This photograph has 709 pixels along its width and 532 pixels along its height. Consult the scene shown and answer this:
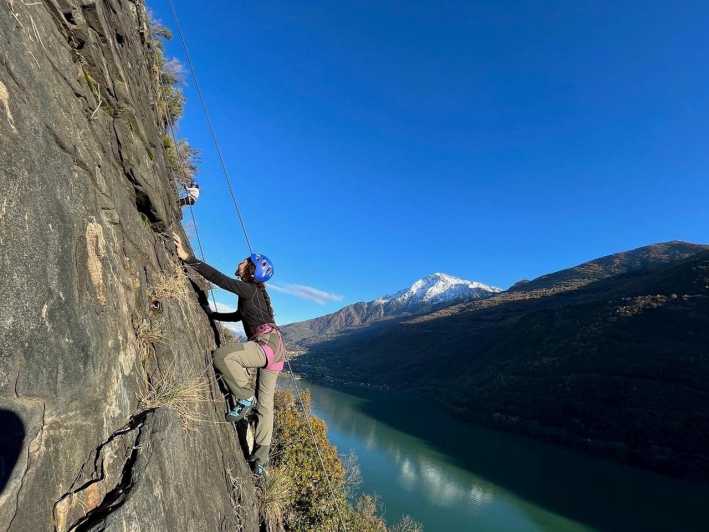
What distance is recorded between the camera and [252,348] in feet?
17.5

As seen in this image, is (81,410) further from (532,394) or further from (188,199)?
(532,394)

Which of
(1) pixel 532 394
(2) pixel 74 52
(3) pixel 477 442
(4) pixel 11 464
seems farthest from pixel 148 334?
(1) pixel 532 394

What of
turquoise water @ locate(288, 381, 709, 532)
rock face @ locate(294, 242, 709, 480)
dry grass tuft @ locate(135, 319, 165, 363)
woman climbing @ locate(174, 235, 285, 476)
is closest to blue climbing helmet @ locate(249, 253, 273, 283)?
woman climbing @ locate(174, 235, 285, 476)

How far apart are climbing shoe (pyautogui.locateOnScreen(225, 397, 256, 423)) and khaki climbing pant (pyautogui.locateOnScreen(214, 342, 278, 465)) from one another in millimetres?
69

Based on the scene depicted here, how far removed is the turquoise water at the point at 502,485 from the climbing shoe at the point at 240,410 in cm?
3951

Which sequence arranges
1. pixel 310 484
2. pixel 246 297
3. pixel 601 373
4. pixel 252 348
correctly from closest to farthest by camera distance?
1. pixel 252 348
2. pixel 246 297
3. pixel 310 484
4. pixel 601 373

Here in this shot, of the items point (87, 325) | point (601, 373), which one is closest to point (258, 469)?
point (87, 325)

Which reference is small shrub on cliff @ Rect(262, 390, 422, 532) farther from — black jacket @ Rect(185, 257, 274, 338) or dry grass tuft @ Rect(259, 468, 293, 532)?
black jacket @ Rect(185, 257, 274, 338)

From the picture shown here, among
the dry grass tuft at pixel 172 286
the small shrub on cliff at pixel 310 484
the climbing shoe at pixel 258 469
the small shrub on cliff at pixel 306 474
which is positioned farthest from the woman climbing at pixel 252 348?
the small shrub on cliff at pixel 306 474

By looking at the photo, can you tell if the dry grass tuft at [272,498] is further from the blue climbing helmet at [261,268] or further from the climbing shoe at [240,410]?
the blue climbing helmet at [261,268]

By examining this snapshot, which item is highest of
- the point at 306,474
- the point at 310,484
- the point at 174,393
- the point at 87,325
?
the point at 87,325

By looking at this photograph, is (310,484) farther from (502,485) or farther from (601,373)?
(601,373)

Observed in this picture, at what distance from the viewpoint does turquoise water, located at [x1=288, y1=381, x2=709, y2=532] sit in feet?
137

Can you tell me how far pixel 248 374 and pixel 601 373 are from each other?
97612 mm
